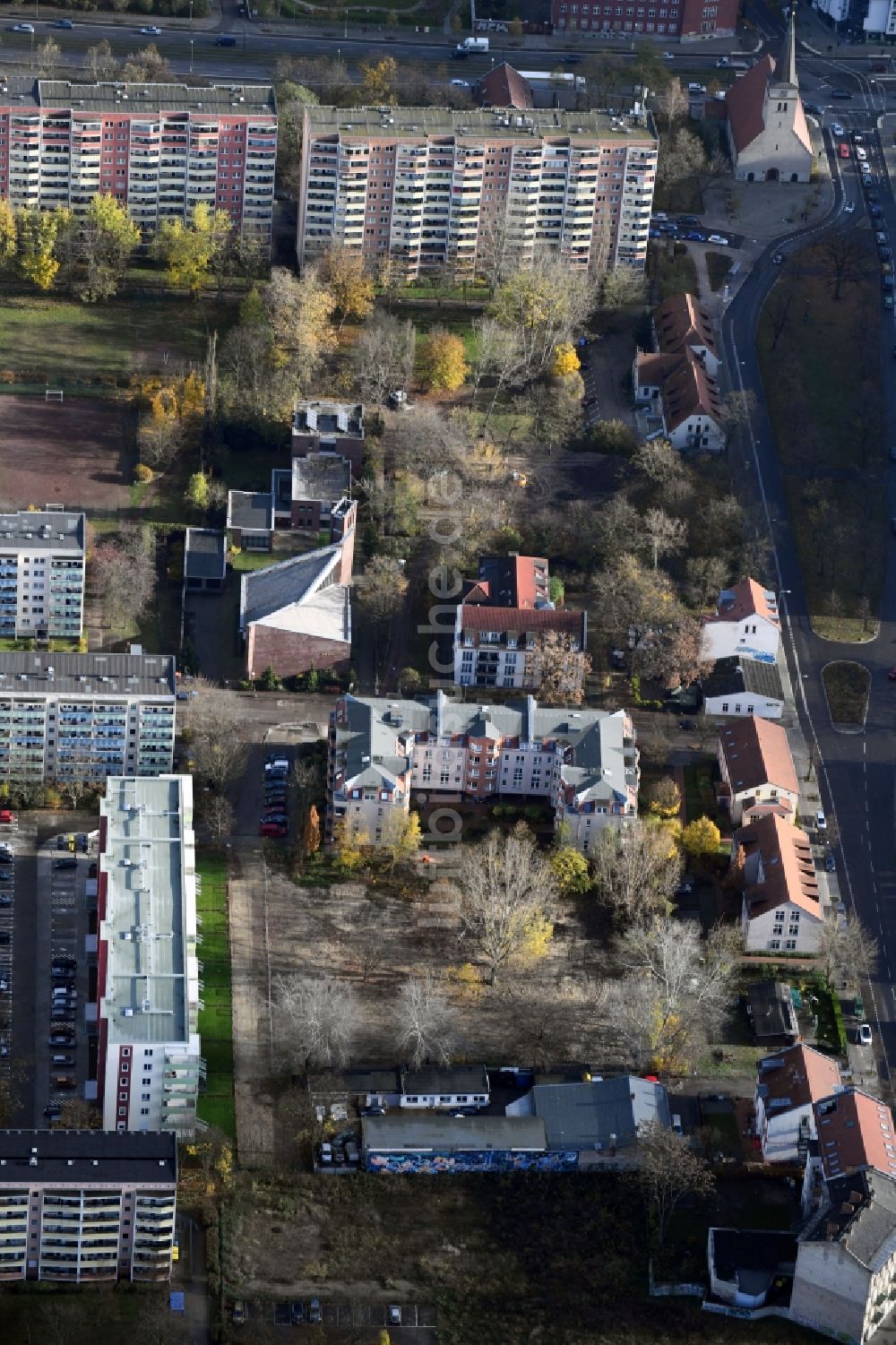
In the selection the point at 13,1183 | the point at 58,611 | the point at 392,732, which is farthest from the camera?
the point at 58,611

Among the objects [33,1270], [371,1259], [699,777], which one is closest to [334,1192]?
[371,1259]

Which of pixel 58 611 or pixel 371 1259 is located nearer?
pixel 371 1259

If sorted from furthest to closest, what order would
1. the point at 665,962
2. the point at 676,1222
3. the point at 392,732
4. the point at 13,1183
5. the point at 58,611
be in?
the point at 58,611 → the point at 392,732 → the point at 665,962 → the point at 676,1222 → the point at 13,1183

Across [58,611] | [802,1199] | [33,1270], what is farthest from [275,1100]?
[58,611]

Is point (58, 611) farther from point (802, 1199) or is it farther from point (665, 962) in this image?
point (802, 1199)

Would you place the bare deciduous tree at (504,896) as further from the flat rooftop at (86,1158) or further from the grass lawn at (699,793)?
the flat rooftop at (86,1158)

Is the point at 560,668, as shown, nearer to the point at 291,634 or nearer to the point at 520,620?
the point at 520,620

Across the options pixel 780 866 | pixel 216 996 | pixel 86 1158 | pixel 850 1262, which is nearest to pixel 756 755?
pixel 780 866
